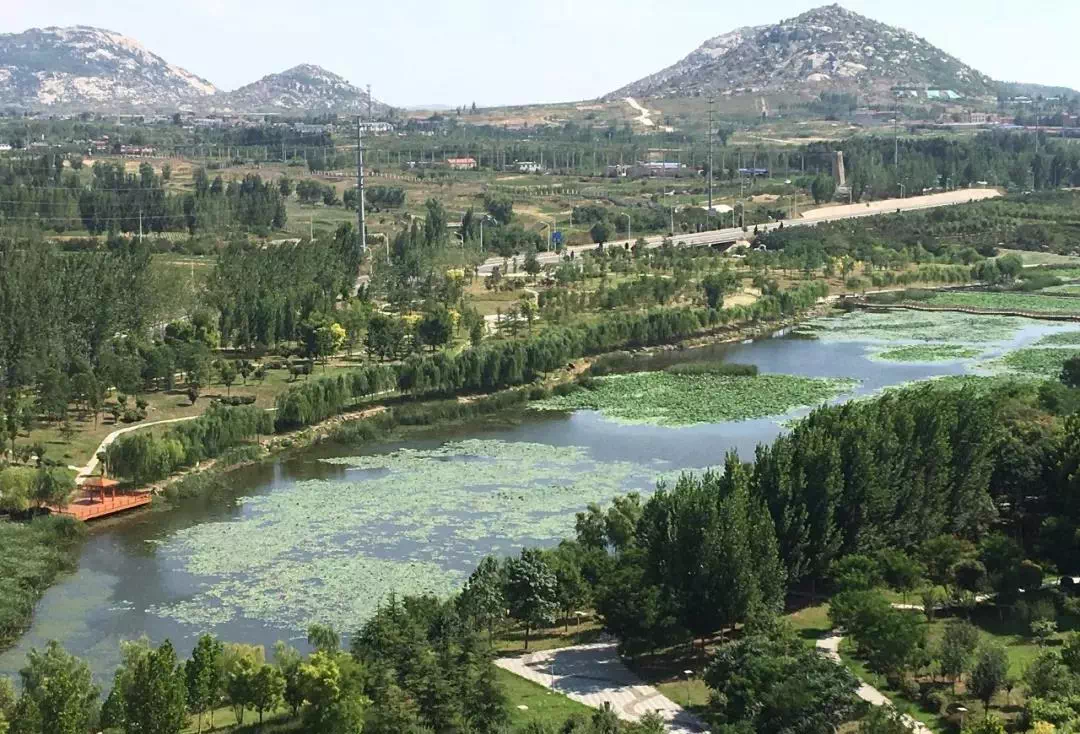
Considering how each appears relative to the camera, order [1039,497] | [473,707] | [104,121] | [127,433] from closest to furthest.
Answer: [473,707] < [1039,497] < [127,433] < [104,121]

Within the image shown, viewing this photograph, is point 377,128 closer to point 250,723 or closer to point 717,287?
point 717,287

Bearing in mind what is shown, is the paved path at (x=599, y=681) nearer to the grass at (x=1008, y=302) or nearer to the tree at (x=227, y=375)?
the tree at (x=227, y=375)

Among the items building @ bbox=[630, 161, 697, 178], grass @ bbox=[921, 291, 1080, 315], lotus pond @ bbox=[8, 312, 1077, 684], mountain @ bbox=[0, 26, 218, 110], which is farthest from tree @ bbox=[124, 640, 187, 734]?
mountain @ bbox=[0, 26, 218, 110]

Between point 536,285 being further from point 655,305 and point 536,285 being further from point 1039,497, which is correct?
point 1039,497

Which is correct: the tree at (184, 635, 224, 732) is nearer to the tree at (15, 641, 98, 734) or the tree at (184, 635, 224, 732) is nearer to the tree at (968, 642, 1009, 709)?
the tree at (15, 641, 98, 734)

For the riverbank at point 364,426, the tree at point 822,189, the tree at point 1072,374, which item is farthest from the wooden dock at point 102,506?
the tree at point 822,189

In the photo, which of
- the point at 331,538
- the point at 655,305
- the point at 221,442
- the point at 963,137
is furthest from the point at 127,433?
the point at 963,137
